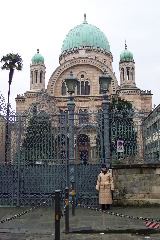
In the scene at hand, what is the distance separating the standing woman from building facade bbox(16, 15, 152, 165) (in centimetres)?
3610

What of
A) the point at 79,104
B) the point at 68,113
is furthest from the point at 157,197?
the point at 79,104

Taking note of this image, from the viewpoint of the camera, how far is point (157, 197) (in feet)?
42.5

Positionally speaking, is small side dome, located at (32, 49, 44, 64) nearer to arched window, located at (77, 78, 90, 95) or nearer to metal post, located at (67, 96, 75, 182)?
arched window, located at (77, 78, 90, 95)

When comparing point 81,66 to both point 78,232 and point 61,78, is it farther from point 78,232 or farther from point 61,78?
point 78,232

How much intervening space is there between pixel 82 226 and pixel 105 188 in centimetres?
356

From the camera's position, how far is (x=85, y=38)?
199ft

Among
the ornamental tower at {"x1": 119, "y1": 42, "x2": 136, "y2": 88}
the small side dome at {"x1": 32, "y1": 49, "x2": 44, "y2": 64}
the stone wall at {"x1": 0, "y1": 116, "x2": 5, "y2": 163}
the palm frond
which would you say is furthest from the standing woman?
the small side dome at {"x1": 32, "y1": 49, "x2": 44, "y2": 64}

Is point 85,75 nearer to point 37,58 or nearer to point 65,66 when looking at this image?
point 65,66

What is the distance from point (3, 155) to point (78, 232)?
620cm

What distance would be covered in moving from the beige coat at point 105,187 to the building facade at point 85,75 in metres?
36.1

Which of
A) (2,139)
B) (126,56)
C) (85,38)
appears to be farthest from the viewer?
(85,38)

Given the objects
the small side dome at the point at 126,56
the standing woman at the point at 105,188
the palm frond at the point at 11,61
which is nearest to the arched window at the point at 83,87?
the small side dome at the point at 126,56

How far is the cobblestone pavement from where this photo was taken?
26.5 feet

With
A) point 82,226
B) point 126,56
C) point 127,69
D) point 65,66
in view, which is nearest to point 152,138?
point 82,226
